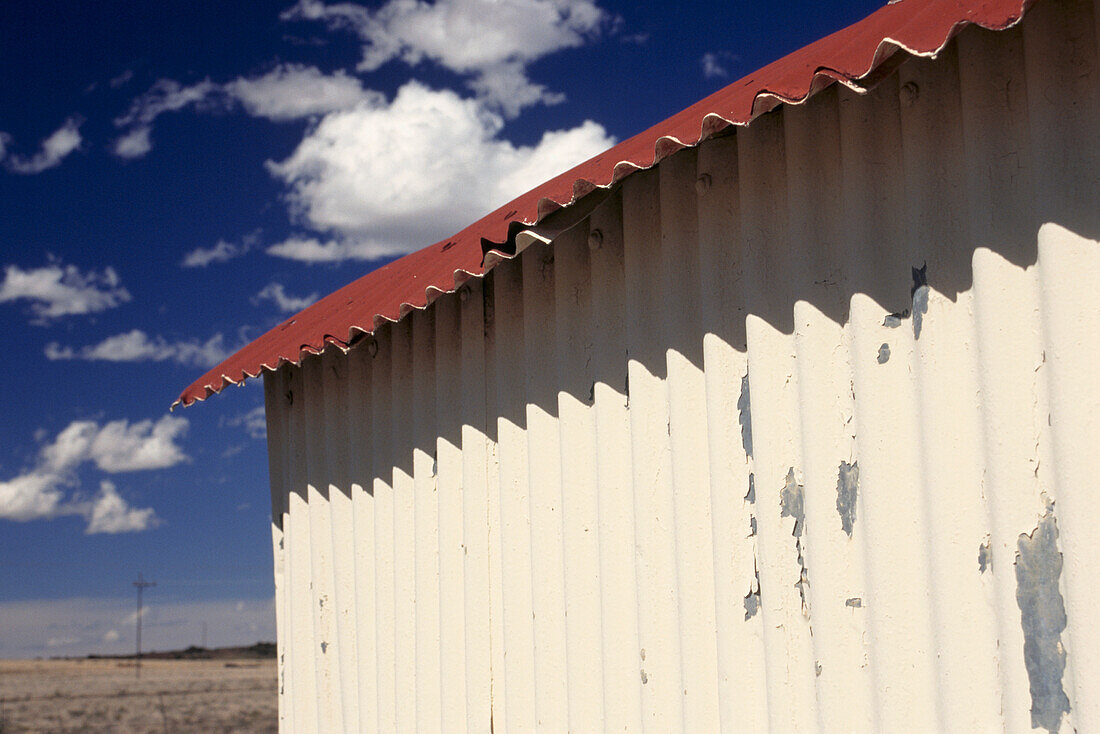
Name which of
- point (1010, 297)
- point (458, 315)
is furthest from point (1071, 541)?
point (458, 315)

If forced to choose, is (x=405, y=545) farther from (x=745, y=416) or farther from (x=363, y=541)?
(x=745, y=416)

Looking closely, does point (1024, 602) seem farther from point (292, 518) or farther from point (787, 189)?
point (292, 518)

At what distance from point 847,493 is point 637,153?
128 cm

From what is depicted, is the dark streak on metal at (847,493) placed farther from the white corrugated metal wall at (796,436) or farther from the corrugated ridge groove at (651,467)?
the corrugated ridge groove at (651,467)

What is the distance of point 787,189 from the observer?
332 centimetres

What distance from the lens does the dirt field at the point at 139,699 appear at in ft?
114

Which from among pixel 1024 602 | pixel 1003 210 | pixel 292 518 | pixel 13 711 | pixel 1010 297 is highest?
pixel 1003 210

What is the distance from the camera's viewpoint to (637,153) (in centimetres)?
339

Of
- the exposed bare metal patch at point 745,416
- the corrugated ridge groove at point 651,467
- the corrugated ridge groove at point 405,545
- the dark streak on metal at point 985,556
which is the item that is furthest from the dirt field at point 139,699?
the dark streak on metal at point 985,556

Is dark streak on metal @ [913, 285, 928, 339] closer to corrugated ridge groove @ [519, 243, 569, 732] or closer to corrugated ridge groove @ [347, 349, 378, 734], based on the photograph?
corrugated ridge groove @ [519, 243, 569, 732]

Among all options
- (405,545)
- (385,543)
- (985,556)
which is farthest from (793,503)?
(385,543)

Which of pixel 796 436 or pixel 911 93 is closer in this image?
pixel 911 93

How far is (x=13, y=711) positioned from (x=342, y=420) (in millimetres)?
42627

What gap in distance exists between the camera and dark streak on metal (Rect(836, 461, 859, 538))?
3049mm
